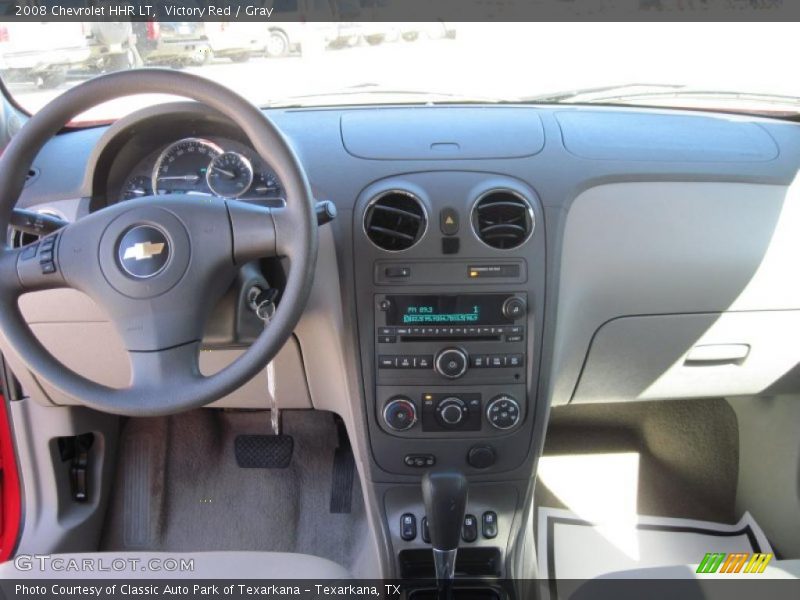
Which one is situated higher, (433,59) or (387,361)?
(433,59)

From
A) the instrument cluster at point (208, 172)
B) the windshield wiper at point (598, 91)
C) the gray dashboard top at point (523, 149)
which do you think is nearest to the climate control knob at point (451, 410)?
the gray dashboard top at point (523, 149)

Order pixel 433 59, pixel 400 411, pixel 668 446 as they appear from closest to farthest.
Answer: pixel 400 411, pixel 433 59, pixel 668 446

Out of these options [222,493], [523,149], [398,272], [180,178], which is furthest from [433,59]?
[222,493]

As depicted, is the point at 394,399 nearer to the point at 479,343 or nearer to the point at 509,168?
the point at 479,343

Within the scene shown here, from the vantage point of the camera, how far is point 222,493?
7.79ft

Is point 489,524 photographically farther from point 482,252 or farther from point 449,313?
point 482,252

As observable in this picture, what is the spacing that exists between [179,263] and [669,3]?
1.39 meters

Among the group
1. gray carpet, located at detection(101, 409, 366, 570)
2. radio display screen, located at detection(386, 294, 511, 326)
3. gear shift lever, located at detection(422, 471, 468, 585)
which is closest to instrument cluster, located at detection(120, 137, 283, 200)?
radio display screen, located at detection(386, 294, 511, 326)

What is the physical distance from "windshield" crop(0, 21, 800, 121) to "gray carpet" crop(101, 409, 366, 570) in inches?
41.7

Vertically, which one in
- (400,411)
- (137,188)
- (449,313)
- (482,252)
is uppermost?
(137,188)

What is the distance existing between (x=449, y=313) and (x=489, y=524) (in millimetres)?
560

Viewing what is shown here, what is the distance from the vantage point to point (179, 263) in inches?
51.9

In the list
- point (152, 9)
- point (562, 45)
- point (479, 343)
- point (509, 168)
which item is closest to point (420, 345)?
point (479, 343)

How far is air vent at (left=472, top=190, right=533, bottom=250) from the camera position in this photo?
5.38ft
